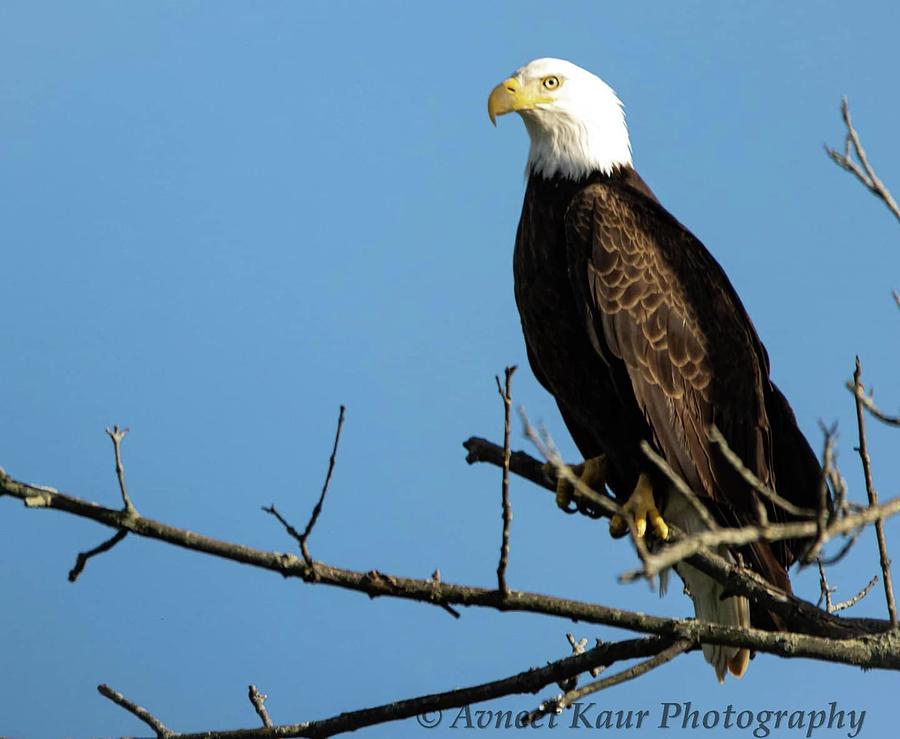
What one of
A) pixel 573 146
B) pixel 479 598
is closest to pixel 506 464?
pixel 479 598

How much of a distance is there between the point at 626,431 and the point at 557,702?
141 centimetres

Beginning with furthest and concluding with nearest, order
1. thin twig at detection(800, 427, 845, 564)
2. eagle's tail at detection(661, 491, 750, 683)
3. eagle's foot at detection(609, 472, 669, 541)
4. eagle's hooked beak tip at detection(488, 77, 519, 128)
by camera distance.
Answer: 1. eagle's hooked beak tip at detection(488, 77, 519, 128)
2. eagle's tail at detection(661, 491, 750, 683)
3. eagle's foot at detection(609, 472, 669, 541)
4. thin twig at detection(800, 427, 845, 564)

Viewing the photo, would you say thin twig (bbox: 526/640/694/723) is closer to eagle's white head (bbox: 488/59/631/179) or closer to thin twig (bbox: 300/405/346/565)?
thin twig (bbox: 300/405/346/565)

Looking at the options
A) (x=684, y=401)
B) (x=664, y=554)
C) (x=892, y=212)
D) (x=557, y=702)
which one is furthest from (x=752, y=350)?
(x=664, y=554)

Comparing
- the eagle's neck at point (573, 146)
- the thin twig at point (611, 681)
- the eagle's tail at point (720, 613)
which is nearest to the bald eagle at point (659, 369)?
the eagle's tail at point (720, 613)

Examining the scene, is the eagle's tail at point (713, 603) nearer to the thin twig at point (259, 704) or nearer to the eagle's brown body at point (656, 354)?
the eagle's brown body at point (656, 354)

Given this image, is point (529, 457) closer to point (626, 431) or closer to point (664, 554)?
point (626, 431)

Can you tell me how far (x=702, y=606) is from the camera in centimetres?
466

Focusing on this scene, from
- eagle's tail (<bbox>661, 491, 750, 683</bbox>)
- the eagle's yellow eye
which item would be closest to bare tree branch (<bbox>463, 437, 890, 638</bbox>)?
eagle's tail (<bbox>661, 491, 750, 683</bbox>)

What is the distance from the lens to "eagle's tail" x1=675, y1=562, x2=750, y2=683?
4.57m

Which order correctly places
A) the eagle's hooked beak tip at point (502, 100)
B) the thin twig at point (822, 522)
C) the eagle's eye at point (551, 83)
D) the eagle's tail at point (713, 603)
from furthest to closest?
the eagle's eye at point (551, 83), the eagle's hooked beak tip at point (502, 100), the eagle's tail at point (713, 603), the thin twig at point (822, 522)

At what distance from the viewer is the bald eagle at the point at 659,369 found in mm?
4434

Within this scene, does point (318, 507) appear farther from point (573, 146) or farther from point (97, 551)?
point (573, 146)

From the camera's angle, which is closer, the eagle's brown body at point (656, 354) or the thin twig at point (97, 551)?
the thin twig at point (97, 551)
